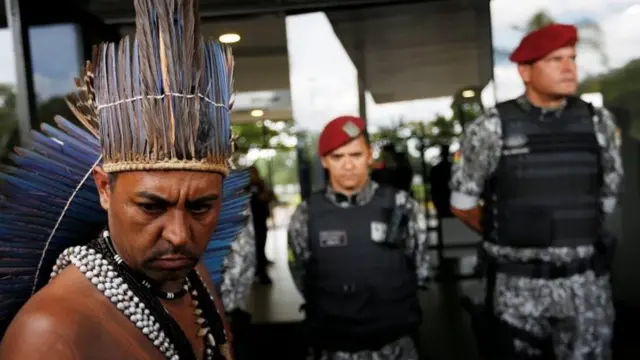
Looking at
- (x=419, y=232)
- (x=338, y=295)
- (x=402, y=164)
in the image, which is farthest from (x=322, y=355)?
(x=402, y=164)

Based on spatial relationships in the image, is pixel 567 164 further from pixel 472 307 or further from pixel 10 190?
pixel 10 190

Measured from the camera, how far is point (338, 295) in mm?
2797

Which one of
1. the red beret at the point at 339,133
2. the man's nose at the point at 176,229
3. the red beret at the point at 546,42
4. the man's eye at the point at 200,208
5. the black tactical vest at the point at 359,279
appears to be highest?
the red beret at the point at 546,42

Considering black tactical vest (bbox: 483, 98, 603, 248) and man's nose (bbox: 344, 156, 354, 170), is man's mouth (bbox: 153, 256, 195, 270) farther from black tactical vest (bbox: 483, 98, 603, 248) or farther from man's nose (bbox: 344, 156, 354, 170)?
black tactical vest (bbox: 483, 98, 603, 248)

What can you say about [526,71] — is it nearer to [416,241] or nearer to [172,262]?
[416,241]

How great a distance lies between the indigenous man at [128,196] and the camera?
102cm

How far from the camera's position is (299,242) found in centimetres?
290

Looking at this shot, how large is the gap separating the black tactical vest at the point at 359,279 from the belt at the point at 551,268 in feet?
1.54

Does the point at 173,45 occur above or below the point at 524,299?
above

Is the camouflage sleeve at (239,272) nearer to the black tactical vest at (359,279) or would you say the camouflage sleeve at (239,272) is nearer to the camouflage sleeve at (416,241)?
the black tactical vest at (359,279)

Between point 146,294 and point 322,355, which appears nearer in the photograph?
point 146,294

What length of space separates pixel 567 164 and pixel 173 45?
80.7 inches

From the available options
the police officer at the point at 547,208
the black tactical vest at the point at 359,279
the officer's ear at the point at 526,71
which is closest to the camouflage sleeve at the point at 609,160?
the police officer at the point at 547,208

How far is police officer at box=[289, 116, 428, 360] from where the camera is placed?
276 centimetres
